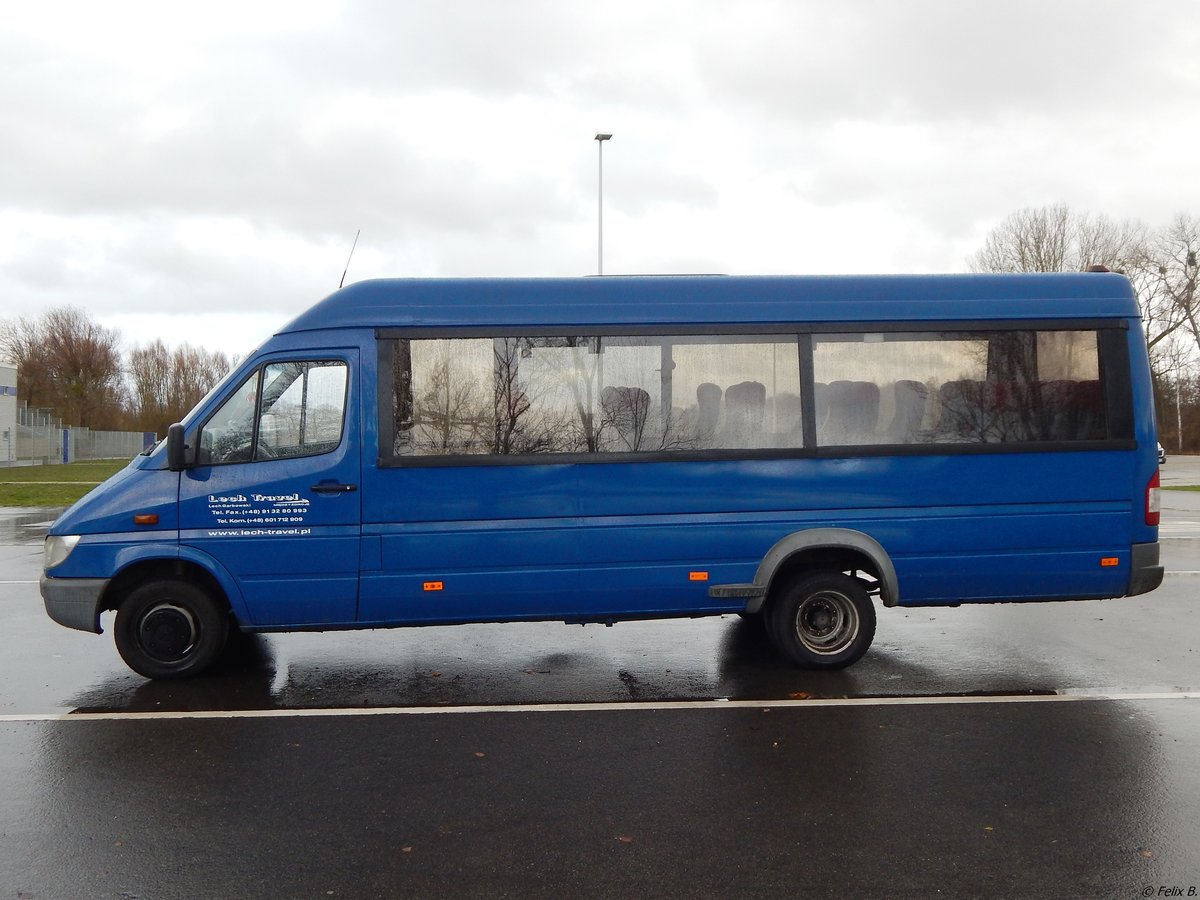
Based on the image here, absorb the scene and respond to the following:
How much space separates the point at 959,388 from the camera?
7.27 meters

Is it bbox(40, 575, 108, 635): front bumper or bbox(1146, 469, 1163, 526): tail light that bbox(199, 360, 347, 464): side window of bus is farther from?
bbox(1146, 469, 1163, 526): tail light

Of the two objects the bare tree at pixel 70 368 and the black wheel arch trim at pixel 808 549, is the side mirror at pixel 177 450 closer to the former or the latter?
the black wheel arch trim at pixel 808 549

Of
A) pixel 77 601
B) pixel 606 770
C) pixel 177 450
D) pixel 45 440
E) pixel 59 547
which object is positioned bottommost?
pixel 606 770

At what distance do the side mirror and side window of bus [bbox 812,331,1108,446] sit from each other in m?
4.32

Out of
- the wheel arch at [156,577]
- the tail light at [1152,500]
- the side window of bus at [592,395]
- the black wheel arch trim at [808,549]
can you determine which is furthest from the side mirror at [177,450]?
the tail light at [1152,500]

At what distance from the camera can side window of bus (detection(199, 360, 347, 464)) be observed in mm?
6848

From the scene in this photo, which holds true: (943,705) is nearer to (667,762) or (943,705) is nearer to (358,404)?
(667,762)

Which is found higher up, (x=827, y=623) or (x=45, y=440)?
(x=45, y=440)

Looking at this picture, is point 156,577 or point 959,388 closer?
point 156,577

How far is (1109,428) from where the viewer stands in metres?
7.28

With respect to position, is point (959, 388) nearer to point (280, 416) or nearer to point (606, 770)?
point (606, 770)

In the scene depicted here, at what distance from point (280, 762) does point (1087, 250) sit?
5478 cm

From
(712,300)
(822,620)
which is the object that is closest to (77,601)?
(712,300)

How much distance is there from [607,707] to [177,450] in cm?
328
